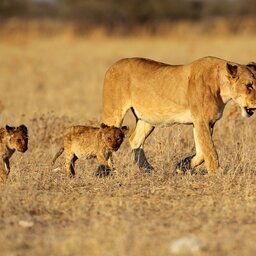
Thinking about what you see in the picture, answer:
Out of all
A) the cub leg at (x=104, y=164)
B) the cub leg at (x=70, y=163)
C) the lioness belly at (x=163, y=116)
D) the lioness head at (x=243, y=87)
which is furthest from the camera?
the lioness belly at (x=163, y=116)

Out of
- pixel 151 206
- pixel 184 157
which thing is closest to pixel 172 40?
pixel 184 157

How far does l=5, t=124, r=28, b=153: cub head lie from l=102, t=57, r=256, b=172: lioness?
1684 millimetres

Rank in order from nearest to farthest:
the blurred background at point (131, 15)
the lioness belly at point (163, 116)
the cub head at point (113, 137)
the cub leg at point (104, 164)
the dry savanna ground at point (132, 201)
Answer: the dry savanna ground at point (132, 201)
the cub head at point (113, 137)
the cub leg at point (104, 164)
the lioness belly at point (163, 116)
the blurred background at point (131, 15)

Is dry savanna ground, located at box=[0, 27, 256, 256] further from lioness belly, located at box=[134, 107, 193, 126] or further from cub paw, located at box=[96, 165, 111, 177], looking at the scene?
lioness belly, located at box=[134, 107, 193, 126]

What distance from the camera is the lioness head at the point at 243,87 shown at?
30.9 feet

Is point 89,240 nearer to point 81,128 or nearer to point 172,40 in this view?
point 81,128

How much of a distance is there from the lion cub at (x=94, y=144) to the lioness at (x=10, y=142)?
0.83 m

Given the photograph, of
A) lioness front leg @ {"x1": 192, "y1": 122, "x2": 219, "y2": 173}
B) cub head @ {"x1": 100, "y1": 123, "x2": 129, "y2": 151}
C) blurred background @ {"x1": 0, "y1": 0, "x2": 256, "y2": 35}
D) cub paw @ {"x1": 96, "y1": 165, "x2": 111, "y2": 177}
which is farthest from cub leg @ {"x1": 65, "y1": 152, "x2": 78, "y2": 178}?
blurred background @ {"x1": 0, "y1": 0, "x2": 256, "y2": 35}

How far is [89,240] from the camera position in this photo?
651 cm

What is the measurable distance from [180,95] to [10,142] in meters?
2.24

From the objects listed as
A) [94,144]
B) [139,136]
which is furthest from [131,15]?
[94,144]

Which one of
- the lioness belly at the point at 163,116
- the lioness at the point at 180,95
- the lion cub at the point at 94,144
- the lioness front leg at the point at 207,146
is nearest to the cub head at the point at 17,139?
the lion cub at the point at 94,144

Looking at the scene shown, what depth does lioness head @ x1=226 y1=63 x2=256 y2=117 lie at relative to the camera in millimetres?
9406

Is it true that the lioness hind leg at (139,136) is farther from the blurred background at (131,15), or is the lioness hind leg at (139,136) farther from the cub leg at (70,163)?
the blurred background at (131,15)
